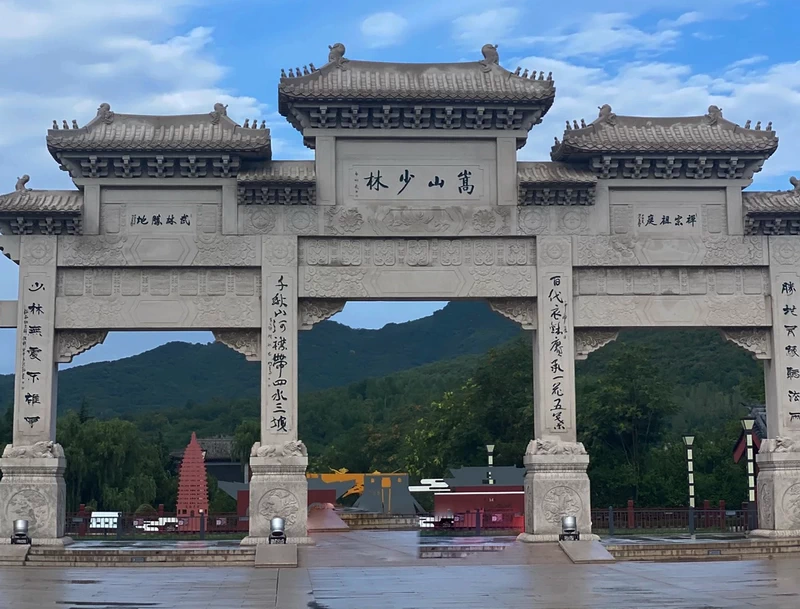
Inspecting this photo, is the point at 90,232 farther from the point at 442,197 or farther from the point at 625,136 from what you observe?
the point at 625,136

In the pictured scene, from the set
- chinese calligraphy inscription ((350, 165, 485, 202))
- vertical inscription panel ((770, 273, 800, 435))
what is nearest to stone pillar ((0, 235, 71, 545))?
chinese calligraphy inscription ((350, 165, 485, 202))

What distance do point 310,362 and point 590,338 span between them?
221ft

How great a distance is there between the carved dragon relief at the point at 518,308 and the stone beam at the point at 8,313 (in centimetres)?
714

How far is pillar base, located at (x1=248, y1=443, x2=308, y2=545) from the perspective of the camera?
51.9 feet

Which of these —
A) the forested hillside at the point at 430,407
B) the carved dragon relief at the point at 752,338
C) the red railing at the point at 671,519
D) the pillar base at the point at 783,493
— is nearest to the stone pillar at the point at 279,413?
the red railing at the point at 671,519

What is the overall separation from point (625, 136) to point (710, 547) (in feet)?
20.9

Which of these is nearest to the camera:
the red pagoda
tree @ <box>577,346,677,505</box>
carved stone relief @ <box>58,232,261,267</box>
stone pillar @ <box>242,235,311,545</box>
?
stone pillar @ <box>242,235,311,545</box>

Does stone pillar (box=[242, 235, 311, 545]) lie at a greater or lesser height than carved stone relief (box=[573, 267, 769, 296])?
lesser

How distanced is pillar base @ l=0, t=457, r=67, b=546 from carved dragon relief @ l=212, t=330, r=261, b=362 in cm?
299

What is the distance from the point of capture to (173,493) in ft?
110

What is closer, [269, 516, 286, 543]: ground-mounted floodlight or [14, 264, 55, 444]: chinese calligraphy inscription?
[269, 516, 286, 543]: ground-mounted floodlight

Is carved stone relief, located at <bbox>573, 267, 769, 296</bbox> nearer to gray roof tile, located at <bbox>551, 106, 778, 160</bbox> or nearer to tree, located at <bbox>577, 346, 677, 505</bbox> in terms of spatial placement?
gray roof tile, located at <bbox>551, 106, 778, 160</bbox>

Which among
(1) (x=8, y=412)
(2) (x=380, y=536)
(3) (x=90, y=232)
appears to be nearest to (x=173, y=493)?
(1) (x=8, y=412)

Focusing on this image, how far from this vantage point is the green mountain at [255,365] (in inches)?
2906
